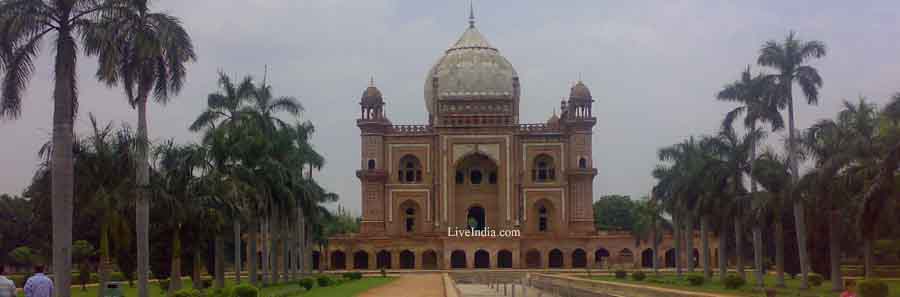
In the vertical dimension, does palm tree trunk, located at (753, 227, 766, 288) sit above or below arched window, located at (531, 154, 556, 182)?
below

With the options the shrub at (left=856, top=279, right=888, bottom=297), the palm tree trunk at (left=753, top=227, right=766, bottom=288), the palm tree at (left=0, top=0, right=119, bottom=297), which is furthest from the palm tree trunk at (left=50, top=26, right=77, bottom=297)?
the palm tree trunk at (left=753, top=227, right=766, bottom=288)

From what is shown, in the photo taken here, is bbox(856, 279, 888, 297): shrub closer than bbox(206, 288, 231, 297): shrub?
No

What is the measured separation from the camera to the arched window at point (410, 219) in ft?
216

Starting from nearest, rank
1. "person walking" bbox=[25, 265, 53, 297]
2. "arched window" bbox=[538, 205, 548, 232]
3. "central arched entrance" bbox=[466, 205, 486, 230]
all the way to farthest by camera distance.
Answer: "person walking" bbox=[25, 265, 53, 297] < "arched window" bbox=[538, 205, 548, 232] < "central arched entrance" bbox=[466, 205, 486, 230]

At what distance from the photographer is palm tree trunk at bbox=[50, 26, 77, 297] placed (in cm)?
1869

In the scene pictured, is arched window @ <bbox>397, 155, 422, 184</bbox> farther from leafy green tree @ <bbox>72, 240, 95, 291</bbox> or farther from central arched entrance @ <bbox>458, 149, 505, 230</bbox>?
leafy green tree @ <bbox>72, 240, 95, 291</bbox>

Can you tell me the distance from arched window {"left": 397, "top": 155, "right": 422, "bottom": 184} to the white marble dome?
4.38m

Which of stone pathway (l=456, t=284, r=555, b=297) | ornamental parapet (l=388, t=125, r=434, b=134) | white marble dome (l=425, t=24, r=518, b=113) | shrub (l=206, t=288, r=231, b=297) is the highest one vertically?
white marble dome (l=425, t=24, r=518, b=113)

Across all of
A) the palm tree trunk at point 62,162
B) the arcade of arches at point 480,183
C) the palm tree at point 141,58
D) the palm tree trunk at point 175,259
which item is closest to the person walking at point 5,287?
the palm tree trunk at point 62,162

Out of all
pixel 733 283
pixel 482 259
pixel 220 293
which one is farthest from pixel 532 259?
pixel 220 293

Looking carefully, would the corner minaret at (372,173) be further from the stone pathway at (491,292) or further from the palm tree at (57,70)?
the palm tree at (57,70)

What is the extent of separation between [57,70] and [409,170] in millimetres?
47441

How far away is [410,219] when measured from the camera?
217 ft

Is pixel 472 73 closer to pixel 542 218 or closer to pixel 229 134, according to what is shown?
pixel 542 218
